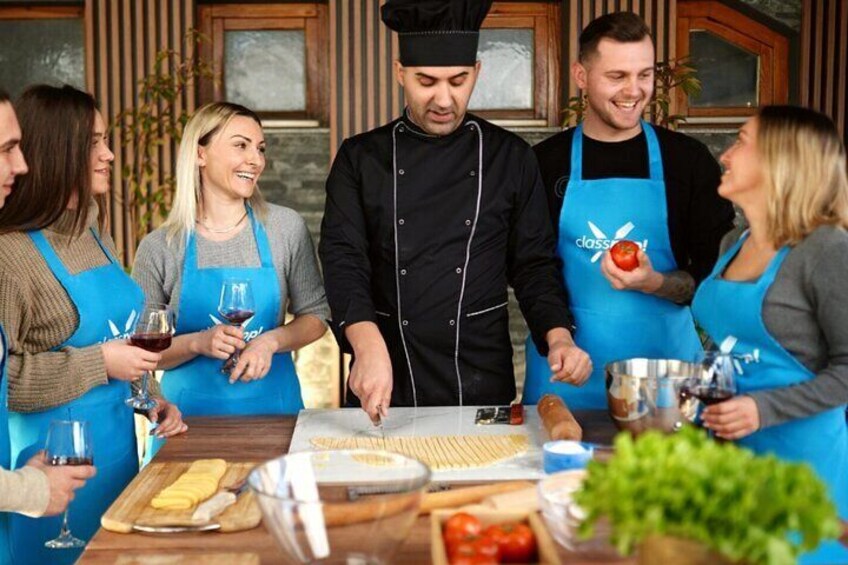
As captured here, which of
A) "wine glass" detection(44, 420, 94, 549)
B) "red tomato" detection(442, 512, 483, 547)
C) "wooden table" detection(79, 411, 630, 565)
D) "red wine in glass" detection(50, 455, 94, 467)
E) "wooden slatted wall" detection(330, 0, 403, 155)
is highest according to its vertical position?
"wooden slatted wall" detection(330, 0, 403, 155)

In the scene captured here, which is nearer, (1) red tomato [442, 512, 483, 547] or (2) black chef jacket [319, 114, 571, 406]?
(1) red tomato [442, 512, 483, 547]

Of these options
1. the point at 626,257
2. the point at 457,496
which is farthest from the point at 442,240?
the point at 457,496

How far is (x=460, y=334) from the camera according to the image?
9.86 feet

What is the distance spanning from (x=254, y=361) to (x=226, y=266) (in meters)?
0.46

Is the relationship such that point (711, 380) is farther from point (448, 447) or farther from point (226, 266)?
point (226, 266)

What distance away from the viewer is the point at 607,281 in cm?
313

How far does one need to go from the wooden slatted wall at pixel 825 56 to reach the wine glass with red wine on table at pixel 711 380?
5128mm

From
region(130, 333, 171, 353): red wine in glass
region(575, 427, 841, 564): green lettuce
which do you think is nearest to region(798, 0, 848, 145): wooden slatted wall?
region(130, 333, 171, 353): red wine in glass

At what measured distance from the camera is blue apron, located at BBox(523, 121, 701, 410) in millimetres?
3133

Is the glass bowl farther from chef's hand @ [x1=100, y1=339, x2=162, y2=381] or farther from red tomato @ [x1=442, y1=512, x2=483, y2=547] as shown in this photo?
chef's hand @ [x1=100, y1=339, x2=162, y2=381]

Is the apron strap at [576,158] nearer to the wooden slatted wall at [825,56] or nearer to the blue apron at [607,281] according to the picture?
the blue apron at [607,281]

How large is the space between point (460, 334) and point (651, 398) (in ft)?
3.29

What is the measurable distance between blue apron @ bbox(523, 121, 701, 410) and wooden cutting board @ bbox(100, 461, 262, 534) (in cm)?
138

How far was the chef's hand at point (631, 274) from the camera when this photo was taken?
2.86m
